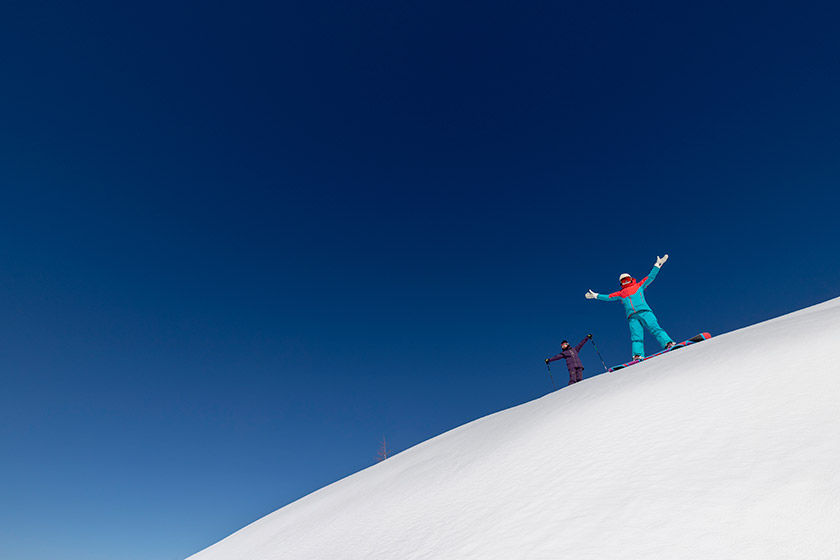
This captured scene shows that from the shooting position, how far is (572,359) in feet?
A: 36.3

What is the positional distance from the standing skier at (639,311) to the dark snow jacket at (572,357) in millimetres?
1488

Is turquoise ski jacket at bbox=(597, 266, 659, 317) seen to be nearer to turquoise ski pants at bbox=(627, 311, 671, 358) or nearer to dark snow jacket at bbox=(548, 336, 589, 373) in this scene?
turquoise ski pants at bbox=(627, 311, 671, 358)

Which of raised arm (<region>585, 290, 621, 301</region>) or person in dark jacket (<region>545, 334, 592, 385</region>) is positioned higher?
raised arm (<region>585, 290, 621, 301</region>)

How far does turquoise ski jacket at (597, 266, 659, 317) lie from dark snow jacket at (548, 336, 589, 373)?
151 cm

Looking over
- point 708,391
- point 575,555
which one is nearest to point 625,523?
point 575,555

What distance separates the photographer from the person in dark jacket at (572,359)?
1100cm

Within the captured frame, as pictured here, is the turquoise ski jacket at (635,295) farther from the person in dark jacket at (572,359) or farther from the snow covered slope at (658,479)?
the snow covered slope at (658,479)

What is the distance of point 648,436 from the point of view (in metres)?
3.29

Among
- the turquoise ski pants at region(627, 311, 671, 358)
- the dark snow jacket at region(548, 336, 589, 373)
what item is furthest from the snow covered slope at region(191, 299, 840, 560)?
the dark snow jacket at region(548, 336, 589, 373)

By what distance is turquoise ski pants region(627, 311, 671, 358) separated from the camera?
9.60 meters

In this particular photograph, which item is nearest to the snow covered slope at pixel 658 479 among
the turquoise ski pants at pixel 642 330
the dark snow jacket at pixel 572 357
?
the turquoise ski pants at pixel 642 330

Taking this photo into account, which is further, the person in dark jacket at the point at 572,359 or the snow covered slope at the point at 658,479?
the person in dark jacket at the point at 572,359

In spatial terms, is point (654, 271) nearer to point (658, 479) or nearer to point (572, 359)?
point (572, 359)

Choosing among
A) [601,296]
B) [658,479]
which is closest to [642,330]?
[601,296]
